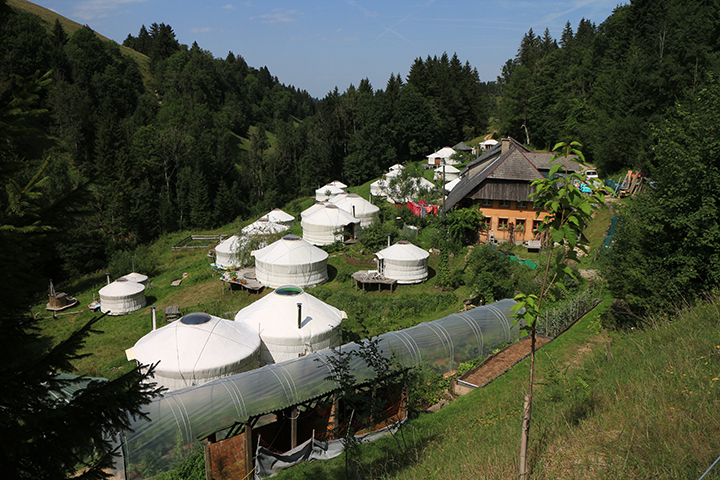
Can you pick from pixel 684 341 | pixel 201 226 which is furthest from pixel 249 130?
pixel 684 341

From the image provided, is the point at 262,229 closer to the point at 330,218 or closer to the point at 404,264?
the point at 330,218

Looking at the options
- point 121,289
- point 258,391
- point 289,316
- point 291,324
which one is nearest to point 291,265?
point 289,316

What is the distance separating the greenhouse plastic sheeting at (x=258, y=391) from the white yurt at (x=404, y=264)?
9838 millimetres

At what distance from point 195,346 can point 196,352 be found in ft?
0.75

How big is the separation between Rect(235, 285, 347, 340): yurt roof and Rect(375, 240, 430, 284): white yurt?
7146mm

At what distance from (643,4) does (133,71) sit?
6847 cm

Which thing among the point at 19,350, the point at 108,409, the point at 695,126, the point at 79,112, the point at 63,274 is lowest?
the point at 63,274

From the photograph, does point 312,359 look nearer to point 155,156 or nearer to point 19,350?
point 19,350

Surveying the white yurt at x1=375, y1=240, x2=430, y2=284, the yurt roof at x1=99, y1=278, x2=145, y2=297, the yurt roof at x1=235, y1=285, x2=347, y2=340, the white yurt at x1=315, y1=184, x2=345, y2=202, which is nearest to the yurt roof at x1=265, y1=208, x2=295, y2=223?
the white yurt at x1=315, y1=184, x2=345, y2=202

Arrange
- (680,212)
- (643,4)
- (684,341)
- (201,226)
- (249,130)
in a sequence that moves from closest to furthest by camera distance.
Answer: (684,341)
(680,212)
(643,4)
(201,226)
(249,130)

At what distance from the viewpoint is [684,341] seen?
7.18 m

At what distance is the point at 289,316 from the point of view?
714 inches

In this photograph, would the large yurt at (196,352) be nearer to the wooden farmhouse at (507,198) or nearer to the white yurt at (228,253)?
the white yurt at (228,253)

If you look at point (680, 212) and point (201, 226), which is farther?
point (201, 226)
